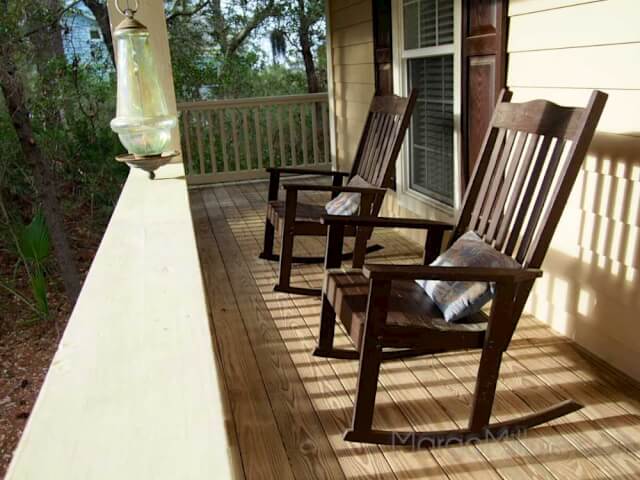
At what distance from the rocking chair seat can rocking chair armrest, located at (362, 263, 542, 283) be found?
0.68 ft

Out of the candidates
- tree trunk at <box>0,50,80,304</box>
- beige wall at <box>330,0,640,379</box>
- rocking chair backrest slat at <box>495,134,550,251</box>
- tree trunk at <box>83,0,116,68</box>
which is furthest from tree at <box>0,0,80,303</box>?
rocking chair backrest slat at <box>495,134,550,251</box>

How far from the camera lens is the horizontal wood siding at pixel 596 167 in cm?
209

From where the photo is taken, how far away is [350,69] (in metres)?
5.08

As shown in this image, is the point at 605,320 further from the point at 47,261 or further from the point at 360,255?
the point at 47,261

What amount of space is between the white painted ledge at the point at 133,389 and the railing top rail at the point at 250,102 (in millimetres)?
5087

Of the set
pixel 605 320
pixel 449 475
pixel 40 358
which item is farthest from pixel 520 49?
Answer: pixel 40 358

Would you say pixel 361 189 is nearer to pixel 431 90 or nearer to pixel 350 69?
pixel 431 90

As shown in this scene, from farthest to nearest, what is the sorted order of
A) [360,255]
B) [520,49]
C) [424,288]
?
1. [360,255]
2. [520,49]
3. [424,288]

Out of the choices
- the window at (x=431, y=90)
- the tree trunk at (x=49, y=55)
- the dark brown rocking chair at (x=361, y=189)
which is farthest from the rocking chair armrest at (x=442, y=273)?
the tree trunk at (x=49, y=55)

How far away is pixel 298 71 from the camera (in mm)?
8445

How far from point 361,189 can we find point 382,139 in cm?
57

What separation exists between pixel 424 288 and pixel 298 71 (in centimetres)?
679

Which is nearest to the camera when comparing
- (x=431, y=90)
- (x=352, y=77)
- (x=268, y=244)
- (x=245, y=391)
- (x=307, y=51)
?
(x=245, y=391)

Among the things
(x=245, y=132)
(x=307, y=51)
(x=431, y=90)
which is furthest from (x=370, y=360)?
(x=307, y=51)
